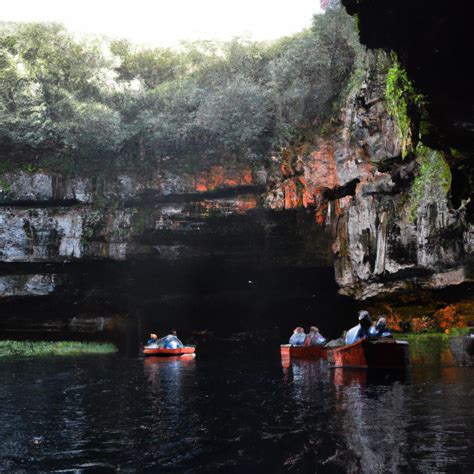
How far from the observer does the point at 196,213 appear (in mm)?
25469

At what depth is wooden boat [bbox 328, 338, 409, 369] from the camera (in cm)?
1268

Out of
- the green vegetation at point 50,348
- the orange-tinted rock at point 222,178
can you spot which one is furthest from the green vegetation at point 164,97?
the green vegetation at point 50,348

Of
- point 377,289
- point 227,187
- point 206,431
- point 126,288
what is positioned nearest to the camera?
point 206,431

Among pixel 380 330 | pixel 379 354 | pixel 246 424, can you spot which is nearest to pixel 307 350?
pixel 380 330

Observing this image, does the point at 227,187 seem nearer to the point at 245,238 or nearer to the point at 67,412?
the point at 245,238

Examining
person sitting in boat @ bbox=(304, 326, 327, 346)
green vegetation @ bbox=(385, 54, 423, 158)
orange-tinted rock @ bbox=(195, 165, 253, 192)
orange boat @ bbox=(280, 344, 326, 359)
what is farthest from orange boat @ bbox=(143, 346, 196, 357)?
green vegetation @ bbox=(385, 54, 423, 158)

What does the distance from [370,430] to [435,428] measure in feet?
2.55

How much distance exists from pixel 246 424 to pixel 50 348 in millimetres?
20925

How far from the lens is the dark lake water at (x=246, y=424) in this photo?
17.6 feet

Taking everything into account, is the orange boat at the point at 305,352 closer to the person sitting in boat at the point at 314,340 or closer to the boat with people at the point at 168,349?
the person sitting in boat at the point at 314,340

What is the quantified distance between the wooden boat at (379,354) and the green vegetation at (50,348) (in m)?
15.5

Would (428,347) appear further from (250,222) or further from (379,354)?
(250,222)

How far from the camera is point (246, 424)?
23.9 ft

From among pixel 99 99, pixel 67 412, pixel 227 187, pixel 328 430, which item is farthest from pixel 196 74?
pixel 328 430
